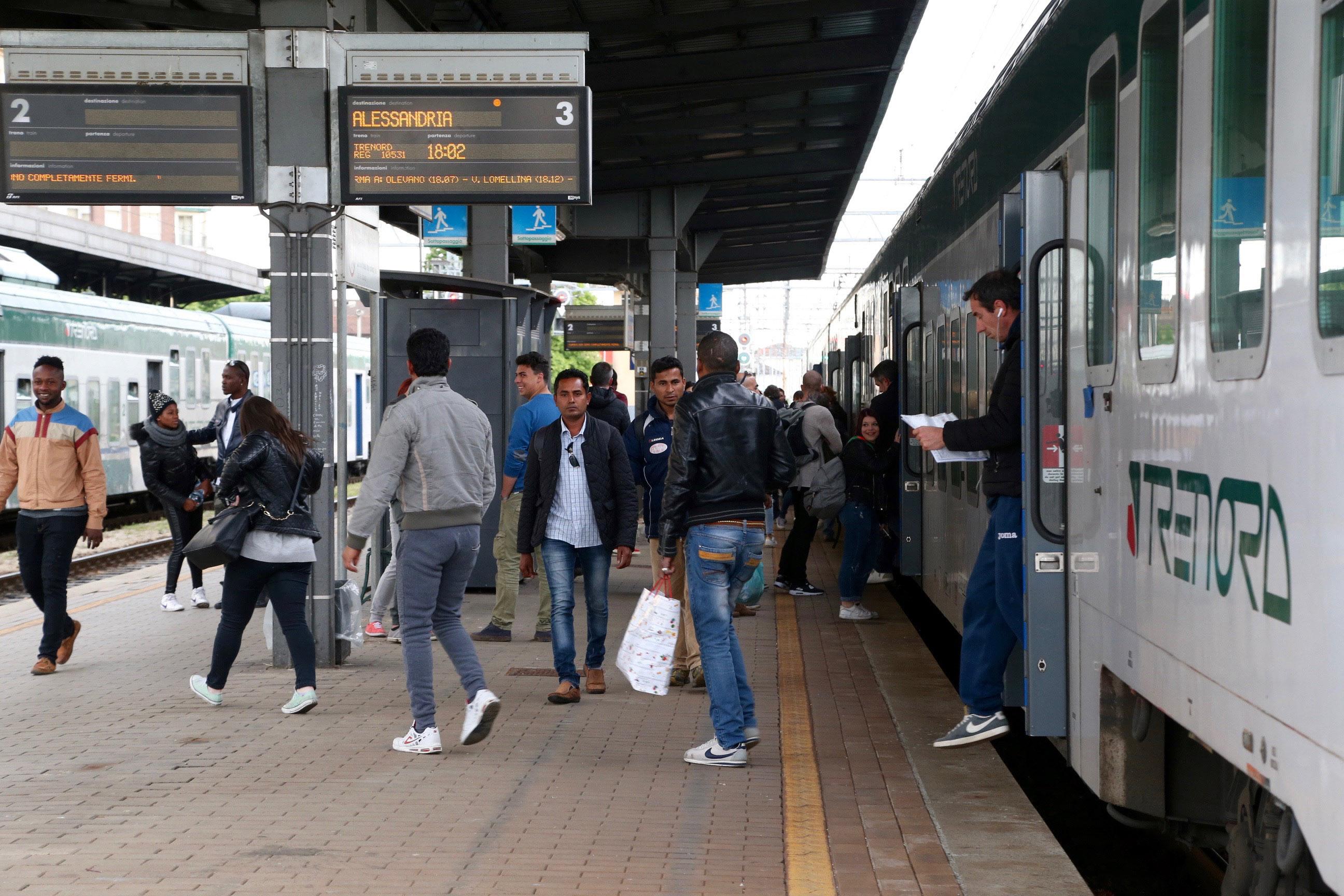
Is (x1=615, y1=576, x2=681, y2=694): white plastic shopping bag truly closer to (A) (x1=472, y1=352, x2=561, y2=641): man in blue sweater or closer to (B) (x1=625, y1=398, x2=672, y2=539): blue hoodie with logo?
(B) (x1=625, y1=398, x2=672, y2=539): blue hoodie with logo

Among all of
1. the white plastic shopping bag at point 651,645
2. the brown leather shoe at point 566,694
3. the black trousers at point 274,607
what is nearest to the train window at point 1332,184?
the white plastic shopping bag at point 651,645

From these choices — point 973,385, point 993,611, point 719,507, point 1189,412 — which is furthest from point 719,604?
point 1189,412

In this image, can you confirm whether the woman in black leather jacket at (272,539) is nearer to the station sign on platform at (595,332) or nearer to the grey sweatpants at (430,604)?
the grey sweatpants at (430,604)

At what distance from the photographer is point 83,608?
40.0 ft

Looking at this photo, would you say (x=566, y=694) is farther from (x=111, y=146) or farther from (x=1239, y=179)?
(x=1239, y=179)

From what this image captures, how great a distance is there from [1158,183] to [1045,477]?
145 cm

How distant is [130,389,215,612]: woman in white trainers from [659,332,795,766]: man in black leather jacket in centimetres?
626

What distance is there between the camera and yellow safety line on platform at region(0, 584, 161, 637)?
35.9ft

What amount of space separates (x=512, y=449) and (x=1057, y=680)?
5.15 metres

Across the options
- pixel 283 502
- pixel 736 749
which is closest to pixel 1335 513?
pixel 736 749

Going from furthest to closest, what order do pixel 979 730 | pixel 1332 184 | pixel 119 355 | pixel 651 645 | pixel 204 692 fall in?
1. pixel 119 355
2. pixel 204 692
3. pixel 651 645
4. pixel 979 730
5. pixel 1332 184

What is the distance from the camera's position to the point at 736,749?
646cm

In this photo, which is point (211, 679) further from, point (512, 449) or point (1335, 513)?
point (1335, 513)

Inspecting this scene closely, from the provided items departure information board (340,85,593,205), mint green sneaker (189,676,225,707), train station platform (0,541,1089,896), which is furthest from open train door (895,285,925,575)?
mint green sneaker (189,676,225,707)
